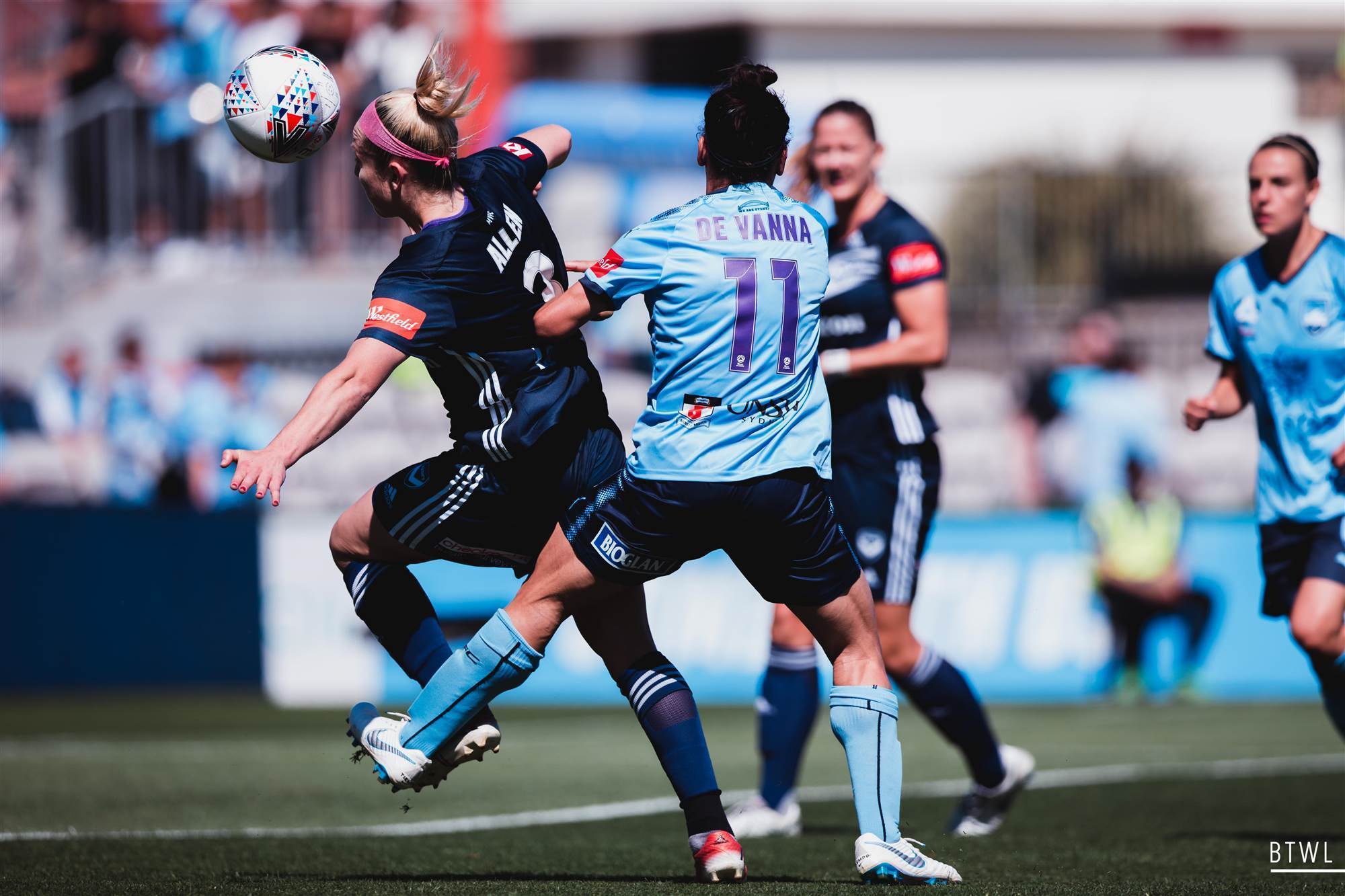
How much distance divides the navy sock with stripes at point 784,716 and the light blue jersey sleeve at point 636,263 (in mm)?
2566

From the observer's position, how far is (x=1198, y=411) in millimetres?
7027

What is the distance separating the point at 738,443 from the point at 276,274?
45.3ft

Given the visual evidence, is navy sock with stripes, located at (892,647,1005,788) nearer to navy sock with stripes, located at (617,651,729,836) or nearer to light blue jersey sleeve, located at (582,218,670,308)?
navy sock with stripes, located at (617,651,729,836)

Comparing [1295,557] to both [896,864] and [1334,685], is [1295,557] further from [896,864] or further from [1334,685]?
[896,864]

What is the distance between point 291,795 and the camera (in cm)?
834

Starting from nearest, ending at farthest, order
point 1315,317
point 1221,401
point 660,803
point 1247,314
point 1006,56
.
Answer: point 1315,317, point 1247,314, point 1221,401, point 660,803, point 1006,56

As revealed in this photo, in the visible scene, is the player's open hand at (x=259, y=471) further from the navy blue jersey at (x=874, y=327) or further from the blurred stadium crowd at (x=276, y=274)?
the blurred stadium crowd at (x=276, y=274)

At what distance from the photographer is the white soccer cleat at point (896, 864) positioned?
528 cm

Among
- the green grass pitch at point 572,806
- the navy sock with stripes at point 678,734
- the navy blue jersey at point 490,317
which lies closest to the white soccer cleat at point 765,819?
the green grass pitch at point 572,806

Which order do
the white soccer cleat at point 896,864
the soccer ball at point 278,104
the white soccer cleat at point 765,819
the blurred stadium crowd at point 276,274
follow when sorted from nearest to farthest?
the white soccer cleat at point 896,864
the soccer ball at point 278,104
the white soccer cleat at point 765,819
the blurred stadium crowd at point 276,274

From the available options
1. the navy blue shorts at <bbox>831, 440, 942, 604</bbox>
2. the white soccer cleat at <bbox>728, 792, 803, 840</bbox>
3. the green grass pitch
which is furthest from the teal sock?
the white soccer cleat at <bbox>728, 792, 803, 840</bbox>

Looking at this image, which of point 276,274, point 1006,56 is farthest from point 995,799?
point 1006,56

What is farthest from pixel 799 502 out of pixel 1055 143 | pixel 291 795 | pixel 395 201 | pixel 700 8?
pixel 700 8

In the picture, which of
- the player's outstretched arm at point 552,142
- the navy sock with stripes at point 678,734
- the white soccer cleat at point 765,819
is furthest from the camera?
the white soccer cleat at point 765,819
